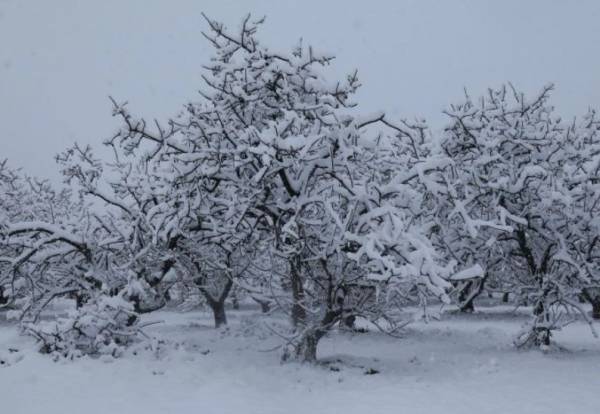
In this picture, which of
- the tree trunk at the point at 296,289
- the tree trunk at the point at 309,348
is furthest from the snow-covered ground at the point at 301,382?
the tree trunk at the point at 296,289

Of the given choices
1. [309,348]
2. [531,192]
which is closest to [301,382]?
[309,348]

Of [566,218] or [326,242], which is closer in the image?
[326,242]

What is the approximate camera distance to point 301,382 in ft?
33.8

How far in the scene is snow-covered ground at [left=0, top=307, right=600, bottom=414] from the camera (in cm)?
868

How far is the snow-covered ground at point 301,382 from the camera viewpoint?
8680 millimetres

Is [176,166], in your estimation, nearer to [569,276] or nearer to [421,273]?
[421,273]

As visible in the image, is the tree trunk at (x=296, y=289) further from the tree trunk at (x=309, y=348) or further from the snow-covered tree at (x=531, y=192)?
the snow-covered tree at (x=531, y=192)

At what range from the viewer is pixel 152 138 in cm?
1080

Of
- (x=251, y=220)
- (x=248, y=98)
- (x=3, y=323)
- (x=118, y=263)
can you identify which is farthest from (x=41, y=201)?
(x=248, y=98)

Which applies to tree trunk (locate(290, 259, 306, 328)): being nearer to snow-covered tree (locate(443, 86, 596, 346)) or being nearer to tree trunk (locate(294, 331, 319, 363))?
tree trunk (locate(294, 331, 319, 363))

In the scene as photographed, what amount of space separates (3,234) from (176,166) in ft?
14.5

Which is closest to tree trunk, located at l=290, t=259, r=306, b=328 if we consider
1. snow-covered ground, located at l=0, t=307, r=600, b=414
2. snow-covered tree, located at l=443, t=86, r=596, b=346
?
snow-covered ground, located at l=0, t=307, r=600, b=414

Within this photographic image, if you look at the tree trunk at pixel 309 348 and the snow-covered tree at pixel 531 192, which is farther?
the snow-covered tree at pixel 531 192

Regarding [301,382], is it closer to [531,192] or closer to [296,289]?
[296,289]
